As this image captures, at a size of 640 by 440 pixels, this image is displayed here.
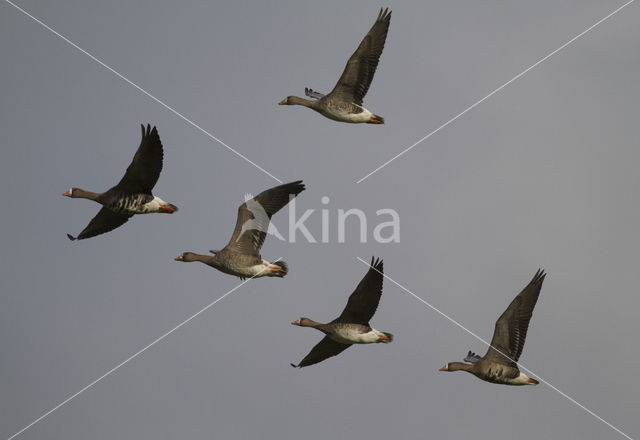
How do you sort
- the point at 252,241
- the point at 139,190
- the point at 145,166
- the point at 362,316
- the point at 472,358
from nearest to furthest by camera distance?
the point at 145,166, the point at 139,190, the point at 362,316, the point at 252,241, the point at 472,358

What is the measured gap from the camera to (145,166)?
25.0 meters

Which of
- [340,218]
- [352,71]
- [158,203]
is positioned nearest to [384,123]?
[352,71]

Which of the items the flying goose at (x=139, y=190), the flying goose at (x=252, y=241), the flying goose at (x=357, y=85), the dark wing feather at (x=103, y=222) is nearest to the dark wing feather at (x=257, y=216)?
the flying goose at (x=252, y=241)

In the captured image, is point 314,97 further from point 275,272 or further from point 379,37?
point 275,272

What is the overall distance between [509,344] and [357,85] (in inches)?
296

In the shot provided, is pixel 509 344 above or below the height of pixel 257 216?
below

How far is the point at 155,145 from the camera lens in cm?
2450

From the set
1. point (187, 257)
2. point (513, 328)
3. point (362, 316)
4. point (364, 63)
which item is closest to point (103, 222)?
point (187, 257)

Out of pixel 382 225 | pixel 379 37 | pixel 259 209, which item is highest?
pixel 379 37

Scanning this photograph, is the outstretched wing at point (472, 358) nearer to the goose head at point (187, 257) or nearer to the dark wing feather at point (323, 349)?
the dark wing feather at point (323, 349)

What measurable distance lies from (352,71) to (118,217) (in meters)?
7.02

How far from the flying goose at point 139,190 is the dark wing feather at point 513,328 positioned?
8.56 meters

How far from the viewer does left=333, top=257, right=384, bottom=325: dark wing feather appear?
84.8ft

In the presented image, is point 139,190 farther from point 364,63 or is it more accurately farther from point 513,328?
point 513,328
